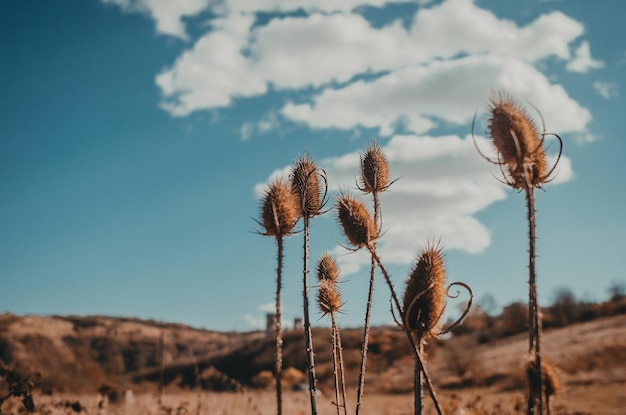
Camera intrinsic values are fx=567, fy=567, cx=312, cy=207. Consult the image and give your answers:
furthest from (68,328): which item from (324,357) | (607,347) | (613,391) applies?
(613,391)

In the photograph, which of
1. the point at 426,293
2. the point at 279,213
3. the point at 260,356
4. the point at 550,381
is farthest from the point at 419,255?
the point at 260,356

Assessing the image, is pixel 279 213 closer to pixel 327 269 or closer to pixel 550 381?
pixel 327 269

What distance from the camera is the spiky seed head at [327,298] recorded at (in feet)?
18.1

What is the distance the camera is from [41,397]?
12.8 meters

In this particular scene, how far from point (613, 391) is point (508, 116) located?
22705 mm

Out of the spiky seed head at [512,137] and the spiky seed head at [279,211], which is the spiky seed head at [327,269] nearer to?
the spiky seed head at [279,211]

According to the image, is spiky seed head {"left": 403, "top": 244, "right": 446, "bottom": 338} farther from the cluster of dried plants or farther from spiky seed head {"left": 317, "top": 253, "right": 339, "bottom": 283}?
spiky seed head {"left": 317, "top": 253, "right": 339, "bottom": 283}

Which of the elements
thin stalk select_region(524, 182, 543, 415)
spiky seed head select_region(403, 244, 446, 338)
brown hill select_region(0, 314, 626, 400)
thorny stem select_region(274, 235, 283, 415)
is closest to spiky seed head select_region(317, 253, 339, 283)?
thorny stem select_region(274, 235, 283, 415)

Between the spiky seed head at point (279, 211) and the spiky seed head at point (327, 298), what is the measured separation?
716mm

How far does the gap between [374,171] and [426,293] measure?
2306 millimetres

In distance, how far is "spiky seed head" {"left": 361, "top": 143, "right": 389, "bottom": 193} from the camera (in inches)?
230

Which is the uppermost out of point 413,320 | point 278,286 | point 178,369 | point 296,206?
point 296,206

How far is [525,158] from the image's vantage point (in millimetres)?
3744

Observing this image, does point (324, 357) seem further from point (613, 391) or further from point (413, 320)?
point (413, 320)
